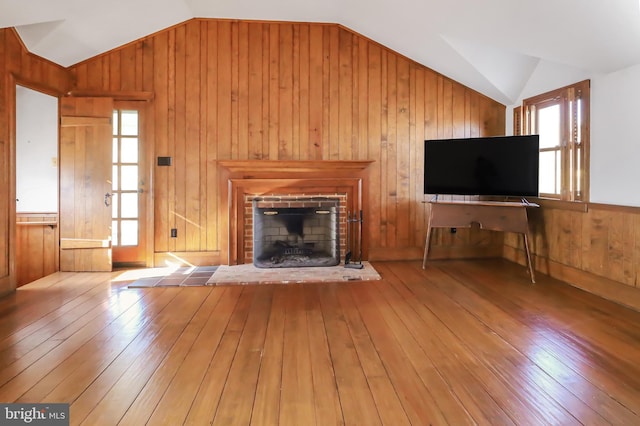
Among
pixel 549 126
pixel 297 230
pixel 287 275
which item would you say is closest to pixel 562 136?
pixel 549 126

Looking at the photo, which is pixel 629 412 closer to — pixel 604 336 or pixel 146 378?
pixel 604 336

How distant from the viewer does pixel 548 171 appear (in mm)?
4262

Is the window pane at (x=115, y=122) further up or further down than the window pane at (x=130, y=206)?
further up

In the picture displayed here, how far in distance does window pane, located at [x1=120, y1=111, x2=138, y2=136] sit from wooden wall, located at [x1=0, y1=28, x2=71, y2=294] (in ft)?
3.12

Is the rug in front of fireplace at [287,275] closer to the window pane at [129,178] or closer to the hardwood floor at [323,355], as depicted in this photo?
the hardwood floor at [323,355]

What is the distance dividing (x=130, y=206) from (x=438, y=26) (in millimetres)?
3951

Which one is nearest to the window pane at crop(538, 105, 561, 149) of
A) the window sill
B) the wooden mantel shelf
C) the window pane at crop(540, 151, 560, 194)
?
the window pane at crop(540, 151, 560, 194)

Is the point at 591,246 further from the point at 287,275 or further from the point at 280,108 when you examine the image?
the point at 280,108

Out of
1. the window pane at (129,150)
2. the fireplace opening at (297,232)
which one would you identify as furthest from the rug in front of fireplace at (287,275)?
the window pane at (129,150)

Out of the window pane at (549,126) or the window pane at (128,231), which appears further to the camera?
the window pane at (128,231)

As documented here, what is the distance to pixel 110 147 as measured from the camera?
433 cm

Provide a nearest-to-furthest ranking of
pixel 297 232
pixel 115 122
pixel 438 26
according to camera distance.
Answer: pixel 438 26 < pixel 115 122 < pixel 297 232

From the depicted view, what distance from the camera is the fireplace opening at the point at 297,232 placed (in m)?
4.63

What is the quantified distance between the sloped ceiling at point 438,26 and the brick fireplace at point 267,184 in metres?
1.58
